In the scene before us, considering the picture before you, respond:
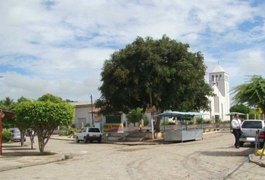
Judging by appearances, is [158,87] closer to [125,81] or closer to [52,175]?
[125,81]

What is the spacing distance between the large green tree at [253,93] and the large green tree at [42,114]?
34.3 feet

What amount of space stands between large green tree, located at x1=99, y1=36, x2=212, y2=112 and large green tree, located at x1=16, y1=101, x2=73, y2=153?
44.1 feet

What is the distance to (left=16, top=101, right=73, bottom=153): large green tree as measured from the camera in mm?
26766

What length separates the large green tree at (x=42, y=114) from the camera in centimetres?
2677

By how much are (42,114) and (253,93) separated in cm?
1200

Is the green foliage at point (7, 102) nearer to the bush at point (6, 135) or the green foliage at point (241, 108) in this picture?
the bush at point (6, 135)

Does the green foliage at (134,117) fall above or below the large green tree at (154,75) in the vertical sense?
below

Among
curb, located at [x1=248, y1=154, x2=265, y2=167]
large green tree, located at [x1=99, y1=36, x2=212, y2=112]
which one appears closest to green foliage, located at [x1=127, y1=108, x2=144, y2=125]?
large green tree, located at [x1=99, y1=36, x2=212, y2=112]

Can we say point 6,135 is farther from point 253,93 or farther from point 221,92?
point 221,92

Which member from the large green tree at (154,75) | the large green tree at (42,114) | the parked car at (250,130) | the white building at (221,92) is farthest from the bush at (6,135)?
the white building at (221,92)

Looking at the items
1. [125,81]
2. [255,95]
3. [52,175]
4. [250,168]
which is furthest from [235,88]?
[125,81]

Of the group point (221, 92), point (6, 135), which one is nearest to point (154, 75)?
point (6, 135)

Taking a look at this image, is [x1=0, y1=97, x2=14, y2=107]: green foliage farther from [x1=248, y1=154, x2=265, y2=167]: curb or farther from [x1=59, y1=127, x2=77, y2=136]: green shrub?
[x1=248, y1=154, x2=265, y2=167]: curb

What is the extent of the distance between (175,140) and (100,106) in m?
9.98
